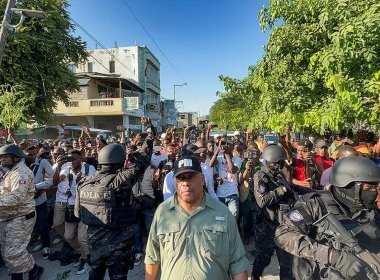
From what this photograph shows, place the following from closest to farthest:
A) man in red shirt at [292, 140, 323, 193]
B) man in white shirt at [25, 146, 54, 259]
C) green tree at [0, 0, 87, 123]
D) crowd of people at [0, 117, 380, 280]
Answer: crowd of people at [0, 117, 380, 280], man in red shirt at [292, 140, 323, 193], man in white shirt at [25, 146, 54, 259], green tree at [0, 0, 87, 123]

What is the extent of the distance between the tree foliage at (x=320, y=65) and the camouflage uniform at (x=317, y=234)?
315cm

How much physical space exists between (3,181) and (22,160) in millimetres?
318

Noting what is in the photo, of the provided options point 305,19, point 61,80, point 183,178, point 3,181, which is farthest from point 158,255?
point 61,80

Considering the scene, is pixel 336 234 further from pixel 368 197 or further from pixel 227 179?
pixel 227 179

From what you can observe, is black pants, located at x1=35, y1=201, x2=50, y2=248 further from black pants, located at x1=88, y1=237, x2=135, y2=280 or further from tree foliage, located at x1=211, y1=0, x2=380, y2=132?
tree foliage, located at x1=211, y1=0, x2=380, y2=132

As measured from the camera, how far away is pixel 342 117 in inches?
210

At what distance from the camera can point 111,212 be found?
125 inches

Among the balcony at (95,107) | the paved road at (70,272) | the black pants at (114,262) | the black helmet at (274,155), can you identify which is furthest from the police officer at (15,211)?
the balcony at (95,107)

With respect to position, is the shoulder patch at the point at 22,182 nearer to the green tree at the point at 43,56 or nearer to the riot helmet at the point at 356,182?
the riot helmet at the point at 356,182

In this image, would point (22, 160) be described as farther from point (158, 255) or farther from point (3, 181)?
point (158, 255)

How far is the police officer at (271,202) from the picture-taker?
3.40 metres

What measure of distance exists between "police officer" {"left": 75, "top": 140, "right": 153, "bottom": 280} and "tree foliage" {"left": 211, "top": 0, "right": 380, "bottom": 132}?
3.42m

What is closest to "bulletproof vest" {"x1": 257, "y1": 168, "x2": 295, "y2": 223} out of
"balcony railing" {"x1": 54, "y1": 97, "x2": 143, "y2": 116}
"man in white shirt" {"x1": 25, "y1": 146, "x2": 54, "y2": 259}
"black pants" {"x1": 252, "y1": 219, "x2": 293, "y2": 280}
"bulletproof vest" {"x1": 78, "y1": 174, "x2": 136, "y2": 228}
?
"black pants" {"x1": 252, "y1": 219, "x2": 293, "y2": 280}

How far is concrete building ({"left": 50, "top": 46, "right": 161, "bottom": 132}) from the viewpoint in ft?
88.9
